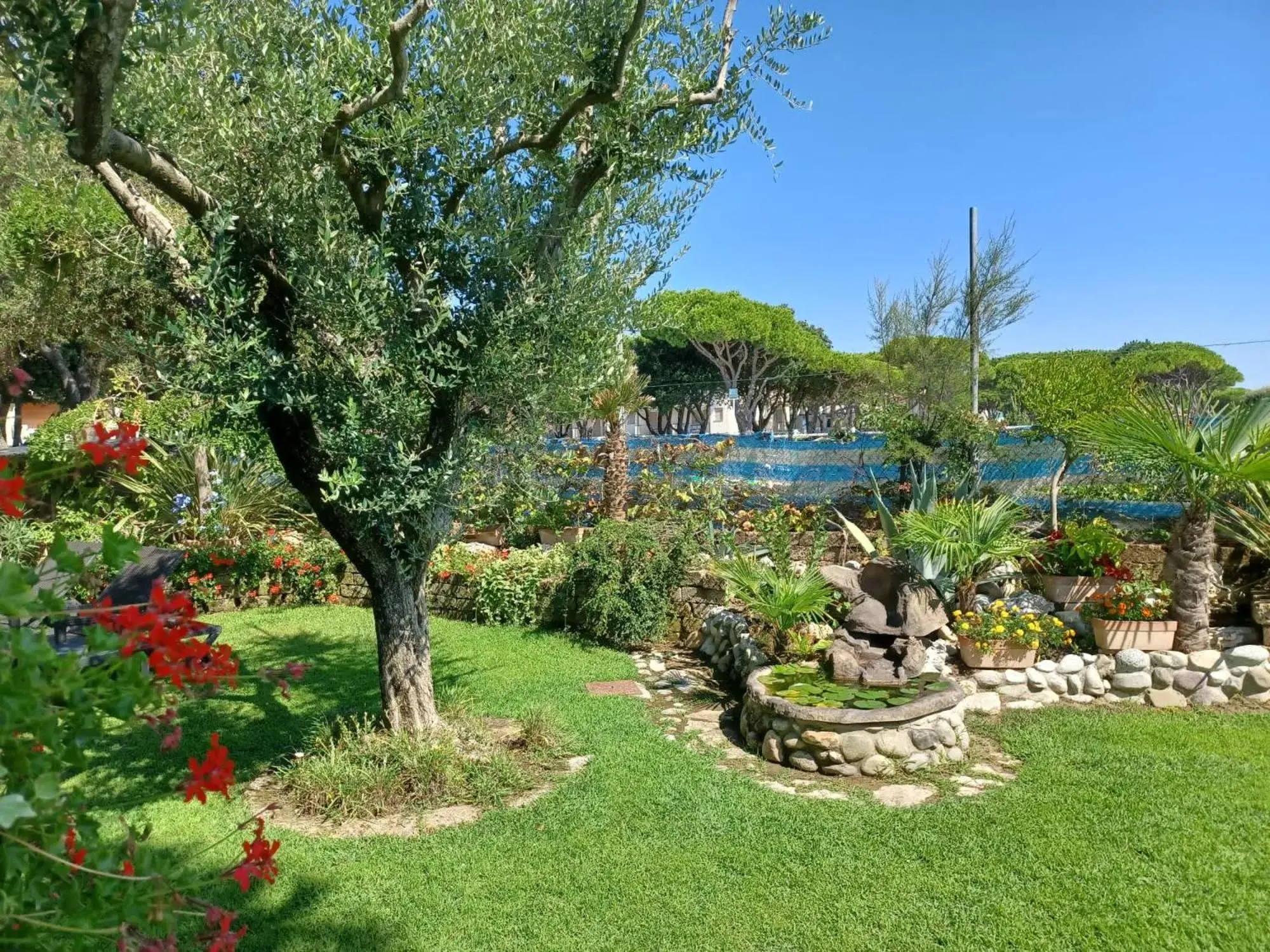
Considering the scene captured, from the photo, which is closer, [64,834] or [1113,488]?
[64,834]

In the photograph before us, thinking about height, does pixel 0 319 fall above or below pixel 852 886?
above

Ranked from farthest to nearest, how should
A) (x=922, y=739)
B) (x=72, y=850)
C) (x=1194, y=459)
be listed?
(x=1194, y=459) < (x=922, y=739) < (x=72, y=850)

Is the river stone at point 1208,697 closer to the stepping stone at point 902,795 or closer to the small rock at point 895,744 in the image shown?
the small rock at point 895,744

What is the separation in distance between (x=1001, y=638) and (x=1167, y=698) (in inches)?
53.3

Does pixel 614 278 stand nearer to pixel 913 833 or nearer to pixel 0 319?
pixel 913 833

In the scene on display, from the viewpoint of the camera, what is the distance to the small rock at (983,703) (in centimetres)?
650

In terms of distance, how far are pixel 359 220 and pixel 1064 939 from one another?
195 inches

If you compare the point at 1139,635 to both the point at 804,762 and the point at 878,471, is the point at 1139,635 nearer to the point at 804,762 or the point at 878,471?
the point at 804,762

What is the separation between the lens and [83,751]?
5.12 ft

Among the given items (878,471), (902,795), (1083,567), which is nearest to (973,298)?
(878,471)

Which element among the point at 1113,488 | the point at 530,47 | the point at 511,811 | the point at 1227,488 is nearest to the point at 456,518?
the point at 511,811

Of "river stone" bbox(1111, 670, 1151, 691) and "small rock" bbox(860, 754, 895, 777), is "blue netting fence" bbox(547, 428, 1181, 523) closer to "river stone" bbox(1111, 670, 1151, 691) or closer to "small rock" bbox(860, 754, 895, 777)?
"river stone" bbox(1111, 670, 1151, 691)

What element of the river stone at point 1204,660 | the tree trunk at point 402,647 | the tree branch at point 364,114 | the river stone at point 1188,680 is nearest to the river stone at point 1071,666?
the river stone at point 1188,680

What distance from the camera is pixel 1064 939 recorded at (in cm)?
342
